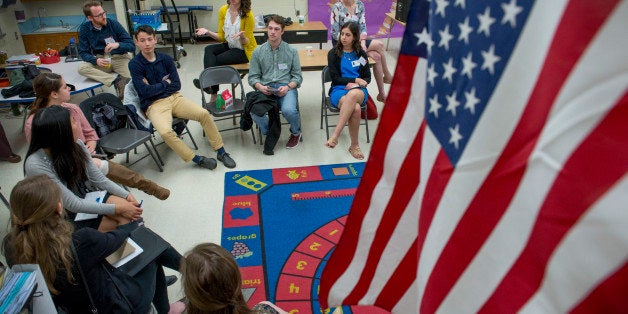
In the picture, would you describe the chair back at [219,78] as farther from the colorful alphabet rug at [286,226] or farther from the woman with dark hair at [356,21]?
the woman with dark hair at [356,21]

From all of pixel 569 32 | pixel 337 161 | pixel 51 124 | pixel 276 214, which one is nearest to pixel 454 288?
pixel 569 32

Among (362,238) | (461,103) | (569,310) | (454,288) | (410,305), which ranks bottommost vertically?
(410,305)

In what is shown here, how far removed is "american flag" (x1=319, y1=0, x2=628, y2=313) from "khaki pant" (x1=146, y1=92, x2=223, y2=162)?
389 centimetres

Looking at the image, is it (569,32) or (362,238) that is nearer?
(569,32)

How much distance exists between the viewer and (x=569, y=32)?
31.6 inches

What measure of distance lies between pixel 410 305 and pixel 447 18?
1.00 metres

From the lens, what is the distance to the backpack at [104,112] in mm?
4363

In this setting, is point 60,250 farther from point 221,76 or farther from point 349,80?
point 349,80

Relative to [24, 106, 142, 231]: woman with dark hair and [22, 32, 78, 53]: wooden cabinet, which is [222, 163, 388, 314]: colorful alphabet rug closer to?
[24, 106, 142, 231]: woman with dark hair

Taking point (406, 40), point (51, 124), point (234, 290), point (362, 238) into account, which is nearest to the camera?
point (406, 40)

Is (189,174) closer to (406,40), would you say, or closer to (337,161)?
(337,161)

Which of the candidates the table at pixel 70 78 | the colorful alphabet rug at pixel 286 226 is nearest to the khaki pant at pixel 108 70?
the table at pixel 70 78

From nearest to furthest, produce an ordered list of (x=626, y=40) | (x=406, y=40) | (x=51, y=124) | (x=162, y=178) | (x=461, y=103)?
(x=626, y=40) → (x=461, y=103) → (x=406, y=40) → (x=51, y=124) → (x=162, y=178)

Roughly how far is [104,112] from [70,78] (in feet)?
4.48
